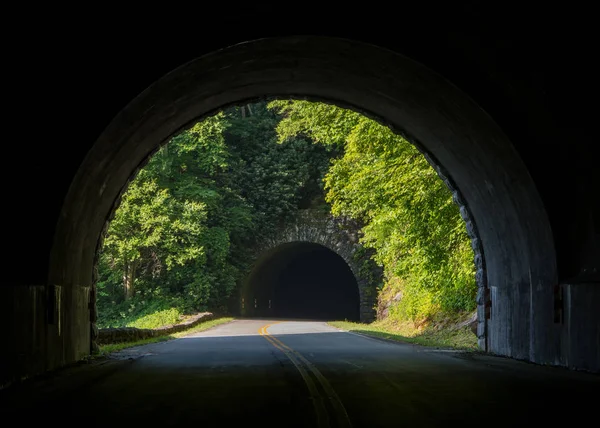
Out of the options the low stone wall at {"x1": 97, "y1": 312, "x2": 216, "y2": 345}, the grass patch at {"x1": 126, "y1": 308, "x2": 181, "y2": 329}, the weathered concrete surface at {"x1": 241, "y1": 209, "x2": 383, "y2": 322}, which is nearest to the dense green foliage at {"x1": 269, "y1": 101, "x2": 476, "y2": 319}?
the low stone wall at {"x1": 97, "y1": 312, "x2": 216, "y2": 345}

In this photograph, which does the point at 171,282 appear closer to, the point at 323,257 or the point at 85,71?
the point at 323,257

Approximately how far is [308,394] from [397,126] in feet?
30.4

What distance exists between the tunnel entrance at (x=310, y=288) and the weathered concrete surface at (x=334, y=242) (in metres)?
5.93

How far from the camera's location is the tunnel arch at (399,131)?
43.4 ft

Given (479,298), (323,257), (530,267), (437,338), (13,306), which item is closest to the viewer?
(13,306)

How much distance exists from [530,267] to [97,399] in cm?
794

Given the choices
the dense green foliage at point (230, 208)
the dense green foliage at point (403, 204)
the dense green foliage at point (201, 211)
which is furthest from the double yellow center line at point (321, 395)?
the dense green foliage at point (201, 211)

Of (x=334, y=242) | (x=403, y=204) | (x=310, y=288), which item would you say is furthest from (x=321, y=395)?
(x=310, y=288)

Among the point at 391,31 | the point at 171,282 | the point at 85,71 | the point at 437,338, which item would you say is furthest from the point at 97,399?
the point at 171,282

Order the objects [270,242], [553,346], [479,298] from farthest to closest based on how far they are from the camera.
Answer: [270,242] < [479,298] < [553,346]

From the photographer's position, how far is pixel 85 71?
40.8 feet

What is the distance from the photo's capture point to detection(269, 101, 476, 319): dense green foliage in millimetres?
22641

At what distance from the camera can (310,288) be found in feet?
208

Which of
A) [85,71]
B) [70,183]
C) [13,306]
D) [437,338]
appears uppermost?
[85,71]
